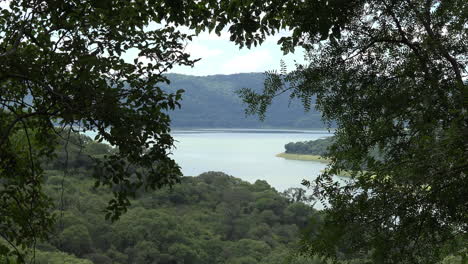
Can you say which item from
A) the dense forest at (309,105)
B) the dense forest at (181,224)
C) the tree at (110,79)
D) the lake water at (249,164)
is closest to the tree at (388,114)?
the dense forest at (309,105)

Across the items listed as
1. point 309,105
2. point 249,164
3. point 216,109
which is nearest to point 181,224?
point 249,164

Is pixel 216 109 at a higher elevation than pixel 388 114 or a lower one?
lower

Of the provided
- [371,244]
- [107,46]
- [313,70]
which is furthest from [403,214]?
[107,46]

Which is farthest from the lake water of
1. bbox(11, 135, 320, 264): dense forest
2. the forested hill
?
the forested hill

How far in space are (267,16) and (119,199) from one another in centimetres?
158

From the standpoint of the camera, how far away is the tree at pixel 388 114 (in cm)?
251

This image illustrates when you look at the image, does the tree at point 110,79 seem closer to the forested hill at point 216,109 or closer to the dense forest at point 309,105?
the dense forest at point 309,105

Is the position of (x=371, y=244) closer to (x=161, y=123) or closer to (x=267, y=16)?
(x=161, y=123)

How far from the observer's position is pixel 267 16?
332 centimetres

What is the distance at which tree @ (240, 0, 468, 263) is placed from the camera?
2508 millimetres

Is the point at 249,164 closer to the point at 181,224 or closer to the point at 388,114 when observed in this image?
the point at 181,224

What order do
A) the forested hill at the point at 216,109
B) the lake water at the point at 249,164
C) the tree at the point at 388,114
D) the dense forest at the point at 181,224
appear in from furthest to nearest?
the forested hill at the point at 216,109, the lake water at the point at 249,164, the dense forest at the point at 181,224, the tree at the point at 388,114

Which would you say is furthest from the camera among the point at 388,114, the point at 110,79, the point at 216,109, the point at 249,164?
the point at 216,109

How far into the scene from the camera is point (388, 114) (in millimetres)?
3631
